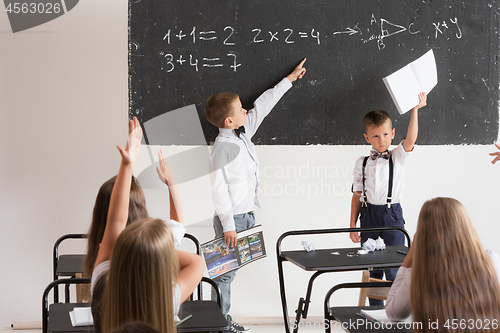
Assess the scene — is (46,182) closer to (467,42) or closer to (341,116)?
(341,116)

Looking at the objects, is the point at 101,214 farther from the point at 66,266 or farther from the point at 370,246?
the point at 370,246

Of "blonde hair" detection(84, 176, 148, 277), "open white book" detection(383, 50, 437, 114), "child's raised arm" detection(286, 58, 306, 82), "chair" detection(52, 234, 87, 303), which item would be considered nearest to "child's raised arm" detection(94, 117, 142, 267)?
"blonde hair" detection(84, 176, 148, 277)

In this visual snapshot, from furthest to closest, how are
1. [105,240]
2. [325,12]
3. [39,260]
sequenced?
1. [39,260]
2. [325,12]
3. [105,240]

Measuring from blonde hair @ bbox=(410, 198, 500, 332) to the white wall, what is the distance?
188 cm

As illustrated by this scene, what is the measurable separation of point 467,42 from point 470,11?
0.68ft

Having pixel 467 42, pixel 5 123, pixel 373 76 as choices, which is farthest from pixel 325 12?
pixel 5 123

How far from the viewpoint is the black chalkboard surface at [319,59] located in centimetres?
292

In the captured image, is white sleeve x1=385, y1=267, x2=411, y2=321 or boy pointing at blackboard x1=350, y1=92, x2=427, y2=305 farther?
boy pointing at blackboard x1=350, y1=92, x2=427, y2=305

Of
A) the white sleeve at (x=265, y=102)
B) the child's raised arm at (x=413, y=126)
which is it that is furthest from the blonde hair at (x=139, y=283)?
the child's raised arm at (x=413, y=126)

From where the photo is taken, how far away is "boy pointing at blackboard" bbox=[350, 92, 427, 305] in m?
2.96

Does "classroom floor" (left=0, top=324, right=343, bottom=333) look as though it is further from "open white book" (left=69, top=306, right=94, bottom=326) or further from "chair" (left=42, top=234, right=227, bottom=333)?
"open white book" (left=69, top=306, right=94, bottom=326)

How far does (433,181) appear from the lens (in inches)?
133

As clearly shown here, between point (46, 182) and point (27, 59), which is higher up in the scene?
point (27, 59)

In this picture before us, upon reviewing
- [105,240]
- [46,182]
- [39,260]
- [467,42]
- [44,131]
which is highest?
[467,42]
